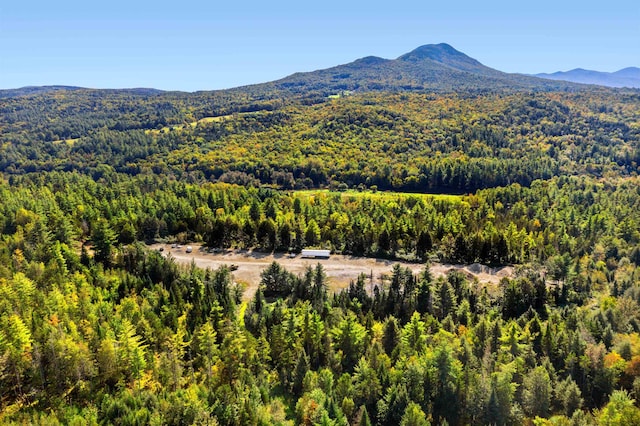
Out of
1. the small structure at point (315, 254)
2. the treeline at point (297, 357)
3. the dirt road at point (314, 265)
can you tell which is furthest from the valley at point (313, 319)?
the small structure at point (315, 254)

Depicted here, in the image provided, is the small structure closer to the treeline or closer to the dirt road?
the dirt road

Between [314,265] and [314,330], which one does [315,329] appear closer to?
[314,330]

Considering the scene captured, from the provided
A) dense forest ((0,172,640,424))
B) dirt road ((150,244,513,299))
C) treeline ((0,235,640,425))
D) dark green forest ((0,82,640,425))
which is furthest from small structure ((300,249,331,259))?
treeline ((0,235,640,425))

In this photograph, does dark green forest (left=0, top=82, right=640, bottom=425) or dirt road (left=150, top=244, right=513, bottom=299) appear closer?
dark green forest (left=0, top=82, right=640, bottom=425)

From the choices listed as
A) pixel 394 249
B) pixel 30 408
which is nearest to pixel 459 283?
pixel 394 249

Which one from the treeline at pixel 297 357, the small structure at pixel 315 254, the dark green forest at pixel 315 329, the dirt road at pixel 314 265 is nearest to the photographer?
the treeline at pixel 297 357

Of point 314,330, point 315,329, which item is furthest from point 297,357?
point 315,329

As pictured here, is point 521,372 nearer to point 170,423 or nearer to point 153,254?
point 170,423

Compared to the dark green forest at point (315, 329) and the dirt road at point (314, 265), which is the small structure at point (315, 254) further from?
the dark green forest at point (315, 329)
